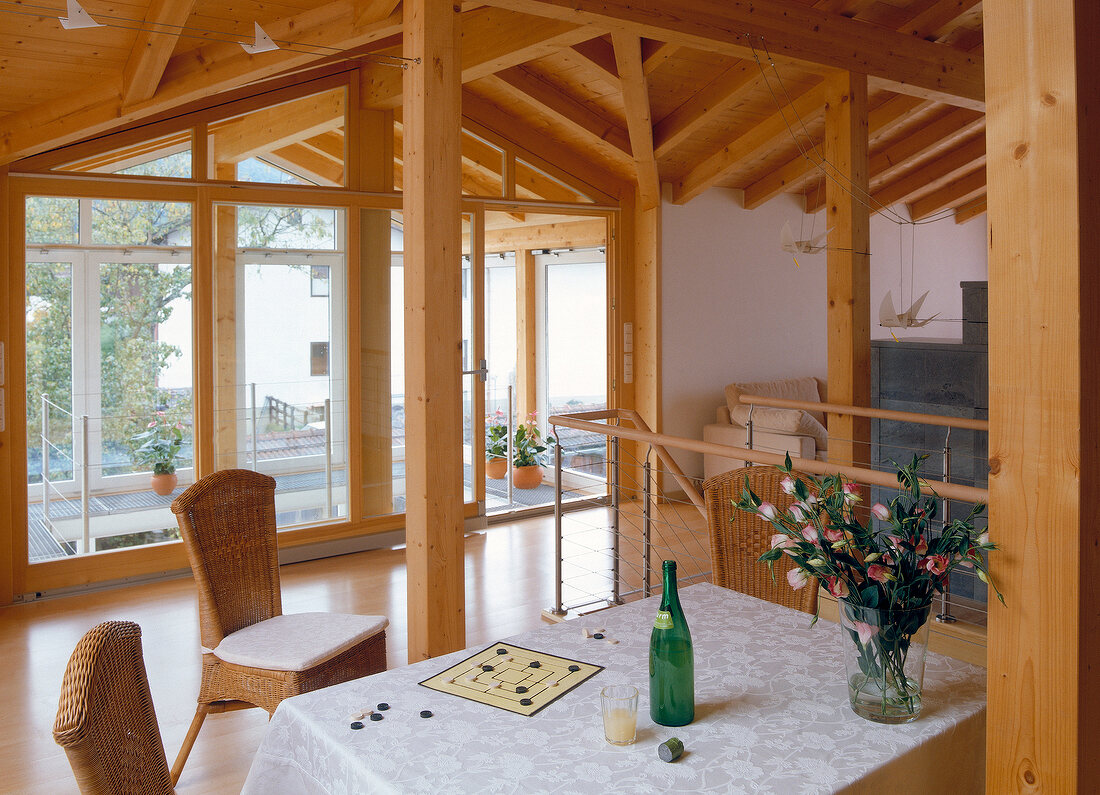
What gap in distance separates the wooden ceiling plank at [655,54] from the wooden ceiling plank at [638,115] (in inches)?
2.3

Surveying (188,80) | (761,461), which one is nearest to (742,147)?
(188,80)

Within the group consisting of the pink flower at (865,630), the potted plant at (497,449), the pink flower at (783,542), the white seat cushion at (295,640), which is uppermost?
the pink flower at (783,542)

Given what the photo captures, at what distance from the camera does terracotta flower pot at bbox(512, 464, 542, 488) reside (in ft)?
26.7

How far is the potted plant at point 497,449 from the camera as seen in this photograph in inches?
315

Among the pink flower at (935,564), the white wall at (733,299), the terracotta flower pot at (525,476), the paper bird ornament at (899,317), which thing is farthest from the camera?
the terracotta flower pot at (525,476)

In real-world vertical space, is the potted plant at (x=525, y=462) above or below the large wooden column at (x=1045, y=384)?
below

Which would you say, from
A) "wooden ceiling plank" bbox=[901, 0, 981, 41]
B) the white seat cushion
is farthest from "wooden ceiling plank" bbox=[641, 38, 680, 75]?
the white seat cushion

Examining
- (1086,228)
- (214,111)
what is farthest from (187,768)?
(214,111)

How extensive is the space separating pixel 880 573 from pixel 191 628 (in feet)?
12.8

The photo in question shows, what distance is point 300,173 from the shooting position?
588 centimetres

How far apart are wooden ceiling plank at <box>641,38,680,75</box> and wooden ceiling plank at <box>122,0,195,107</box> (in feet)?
8.52

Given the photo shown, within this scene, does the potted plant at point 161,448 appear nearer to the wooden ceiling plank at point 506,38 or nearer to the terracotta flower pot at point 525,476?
the wooden ceiling plank at point 506,38

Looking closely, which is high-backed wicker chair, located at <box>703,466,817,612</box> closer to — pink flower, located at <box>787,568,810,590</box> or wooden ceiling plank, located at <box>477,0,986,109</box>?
pink flower, located at <box>787,568,810,590</box>

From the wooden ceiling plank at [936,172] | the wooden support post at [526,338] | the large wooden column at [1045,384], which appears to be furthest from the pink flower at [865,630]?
the wooden support post at [526,338]
